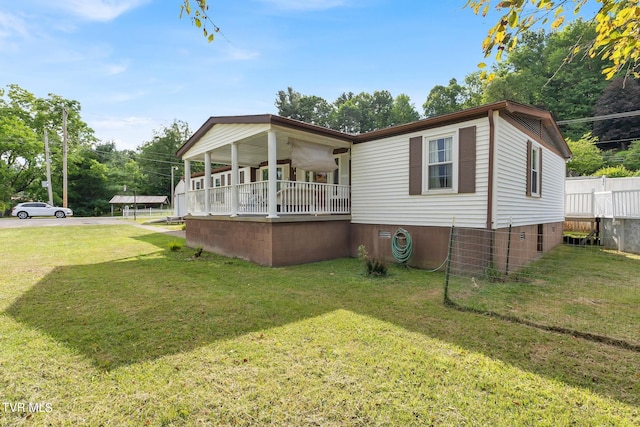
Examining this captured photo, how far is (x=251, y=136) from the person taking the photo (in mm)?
8086

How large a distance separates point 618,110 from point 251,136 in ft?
109

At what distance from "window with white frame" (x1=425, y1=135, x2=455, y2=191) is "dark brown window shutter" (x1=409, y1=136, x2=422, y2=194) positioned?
181 mm

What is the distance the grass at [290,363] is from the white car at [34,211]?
26495 mm

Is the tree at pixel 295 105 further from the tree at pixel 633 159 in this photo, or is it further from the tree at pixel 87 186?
the tree at pixel 633 159

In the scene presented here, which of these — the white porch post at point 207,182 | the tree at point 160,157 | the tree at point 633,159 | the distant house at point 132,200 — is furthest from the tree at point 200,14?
the tree at point 160,157

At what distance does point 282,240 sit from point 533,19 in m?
6.03

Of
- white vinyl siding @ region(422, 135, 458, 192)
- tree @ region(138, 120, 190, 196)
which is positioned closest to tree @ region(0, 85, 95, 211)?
tree @ region(138, 120, 190, 196)

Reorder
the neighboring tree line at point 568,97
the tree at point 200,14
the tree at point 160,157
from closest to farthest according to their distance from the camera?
the tree at point 200,14 < the neighboring tree line at point 568,97 < the tree at point 160,157

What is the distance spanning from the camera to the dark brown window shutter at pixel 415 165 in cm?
725

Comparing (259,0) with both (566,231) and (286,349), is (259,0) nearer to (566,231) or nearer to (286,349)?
(286,349)

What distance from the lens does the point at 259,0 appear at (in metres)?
4.60

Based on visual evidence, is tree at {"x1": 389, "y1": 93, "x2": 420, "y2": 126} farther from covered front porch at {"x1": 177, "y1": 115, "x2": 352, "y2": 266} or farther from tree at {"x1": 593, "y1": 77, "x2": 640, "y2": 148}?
covered front porch at {"x1": 177, "y1": 115, "x2": 352, "y2": 266}

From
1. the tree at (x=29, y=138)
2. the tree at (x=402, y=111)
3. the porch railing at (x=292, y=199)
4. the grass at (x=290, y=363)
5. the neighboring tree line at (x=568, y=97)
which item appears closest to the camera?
the grass at (x=290, y=363)

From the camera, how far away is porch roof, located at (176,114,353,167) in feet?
24.6
